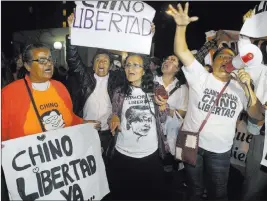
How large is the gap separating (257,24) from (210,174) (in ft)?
5.32

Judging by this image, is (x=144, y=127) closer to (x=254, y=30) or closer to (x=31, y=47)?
(x=31, y=47)

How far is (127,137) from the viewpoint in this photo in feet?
11.0

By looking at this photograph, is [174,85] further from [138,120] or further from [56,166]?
[56,166]

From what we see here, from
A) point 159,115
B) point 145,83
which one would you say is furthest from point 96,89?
point 159,115

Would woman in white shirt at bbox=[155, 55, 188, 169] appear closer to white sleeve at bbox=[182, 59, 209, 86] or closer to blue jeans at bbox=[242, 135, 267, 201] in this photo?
white sleeve at bbox=[182, 59, 209, 86]

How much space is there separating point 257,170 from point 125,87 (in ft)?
5.16

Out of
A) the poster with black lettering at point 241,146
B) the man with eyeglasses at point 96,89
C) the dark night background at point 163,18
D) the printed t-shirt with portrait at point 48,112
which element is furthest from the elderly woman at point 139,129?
the dark night background at point 163,18

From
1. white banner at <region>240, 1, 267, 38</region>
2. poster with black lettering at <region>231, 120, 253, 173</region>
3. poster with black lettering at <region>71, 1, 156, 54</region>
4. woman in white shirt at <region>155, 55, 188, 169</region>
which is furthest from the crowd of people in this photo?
poster with black lettering at <region>231, 120, 253, 173</region>

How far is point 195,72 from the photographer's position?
10.5 ft

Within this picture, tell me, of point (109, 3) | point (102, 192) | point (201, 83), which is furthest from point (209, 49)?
point (102, 192)

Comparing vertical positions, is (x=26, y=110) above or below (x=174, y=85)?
below

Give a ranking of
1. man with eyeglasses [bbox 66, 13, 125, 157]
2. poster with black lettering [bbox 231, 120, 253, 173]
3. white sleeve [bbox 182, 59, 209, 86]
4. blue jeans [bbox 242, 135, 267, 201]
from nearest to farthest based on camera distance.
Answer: white sleeve [bbox 182, 59, 209, 86], blue jeans [bbox 242, 135, 267, 201], man with eyeglasses [bbox 66, 13, 125, 157], poster with black lettering [bbox 231, 120, 253, 173]

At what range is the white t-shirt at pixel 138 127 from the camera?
10.9ft

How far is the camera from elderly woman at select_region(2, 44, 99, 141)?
2.88 m
